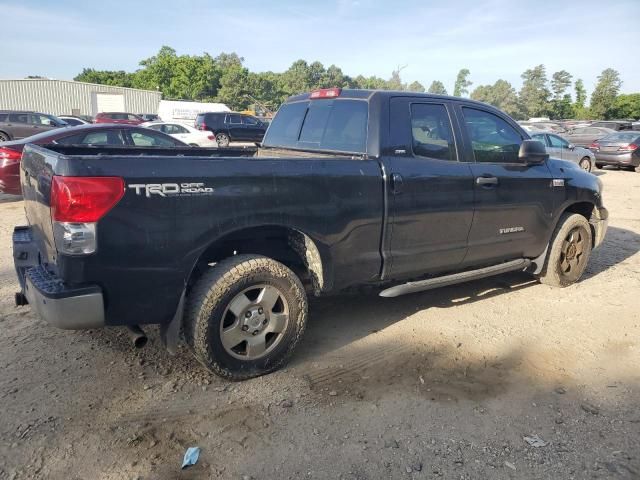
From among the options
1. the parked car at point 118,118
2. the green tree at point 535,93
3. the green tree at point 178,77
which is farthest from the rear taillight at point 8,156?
the green tree at point 535,93

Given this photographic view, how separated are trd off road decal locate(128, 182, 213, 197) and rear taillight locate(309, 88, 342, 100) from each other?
1.84m

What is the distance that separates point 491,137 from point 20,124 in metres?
19.5

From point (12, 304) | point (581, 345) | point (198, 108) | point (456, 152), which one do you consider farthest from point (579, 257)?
point (198, 108)

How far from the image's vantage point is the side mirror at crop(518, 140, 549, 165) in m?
4.62

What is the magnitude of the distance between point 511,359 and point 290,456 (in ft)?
6.62

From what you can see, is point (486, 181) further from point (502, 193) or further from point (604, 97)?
point (604, 97)

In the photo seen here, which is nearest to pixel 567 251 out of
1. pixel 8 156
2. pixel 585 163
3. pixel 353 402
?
pixel 353 402

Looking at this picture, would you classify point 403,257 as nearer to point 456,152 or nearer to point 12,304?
point 456,152

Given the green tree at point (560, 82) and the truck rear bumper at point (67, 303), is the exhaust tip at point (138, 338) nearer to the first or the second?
the truck rear bumper at point (67, 303)

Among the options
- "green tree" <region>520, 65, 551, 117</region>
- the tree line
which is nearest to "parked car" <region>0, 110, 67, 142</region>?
the tree line

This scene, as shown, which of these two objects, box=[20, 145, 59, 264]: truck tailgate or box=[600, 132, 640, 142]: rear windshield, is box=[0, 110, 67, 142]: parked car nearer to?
box=[20, 145, 59, 264]: truck tailgate

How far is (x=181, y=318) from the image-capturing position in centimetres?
312

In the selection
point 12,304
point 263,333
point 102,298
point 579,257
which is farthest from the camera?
point 579,257

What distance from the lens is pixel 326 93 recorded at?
14.6 ft
